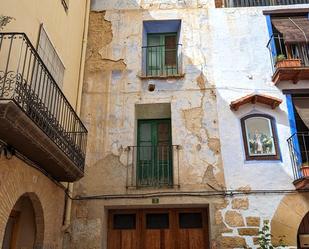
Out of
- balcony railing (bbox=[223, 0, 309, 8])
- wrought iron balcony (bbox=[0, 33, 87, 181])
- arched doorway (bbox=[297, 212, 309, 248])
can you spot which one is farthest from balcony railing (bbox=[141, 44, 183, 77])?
arched doorway (bbox=[297, 212, 309, 248])

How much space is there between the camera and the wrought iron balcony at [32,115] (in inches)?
193

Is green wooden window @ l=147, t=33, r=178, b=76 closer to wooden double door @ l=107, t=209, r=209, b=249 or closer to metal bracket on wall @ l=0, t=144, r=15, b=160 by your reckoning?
wooden double door @ l=107, t=209, r=209, b=249

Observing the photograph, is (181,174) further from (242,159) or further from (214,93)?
(214,93)

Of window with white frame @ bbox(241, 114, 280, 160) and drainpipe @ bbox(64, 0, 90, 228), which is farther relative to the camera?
window with white frame @ bbox(241, 114, 280, 160)

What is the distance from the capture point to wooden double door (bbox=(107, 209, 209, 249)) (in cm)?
856

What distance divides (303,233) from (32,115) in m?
6.54

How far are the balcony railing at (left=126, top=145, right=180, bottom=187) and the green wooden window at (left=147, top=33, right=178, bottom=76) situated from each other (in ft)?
7.54

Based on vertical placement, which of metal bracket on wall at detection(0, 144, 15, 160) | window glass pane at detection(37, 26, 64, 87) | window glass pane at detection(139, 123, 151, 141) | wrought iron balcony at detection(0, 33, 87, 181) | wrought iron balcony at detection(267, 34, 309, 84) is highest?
wrought iron balcony at detection(267, 34, 309, 84)

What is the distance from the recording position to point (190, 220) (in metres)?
8.83

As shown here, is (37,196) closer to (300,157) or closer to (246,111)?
(246,111)

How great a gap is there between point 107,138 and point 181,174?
6.80 ft

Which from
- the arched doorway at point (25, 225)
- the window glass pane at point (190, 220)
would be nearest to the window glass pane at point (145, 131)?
the window glass pane at point (190, 220)

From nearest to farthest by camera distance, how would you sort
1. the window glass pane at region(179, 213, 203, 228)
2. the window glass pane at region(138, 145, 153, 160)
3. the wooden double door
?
the wooden double door
the window glass pane at region(179, 213, 203, 228)
the window glass pane at region(138, 145, 153, 160)

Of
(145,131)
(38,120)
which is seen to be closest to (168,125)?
(145,131)
